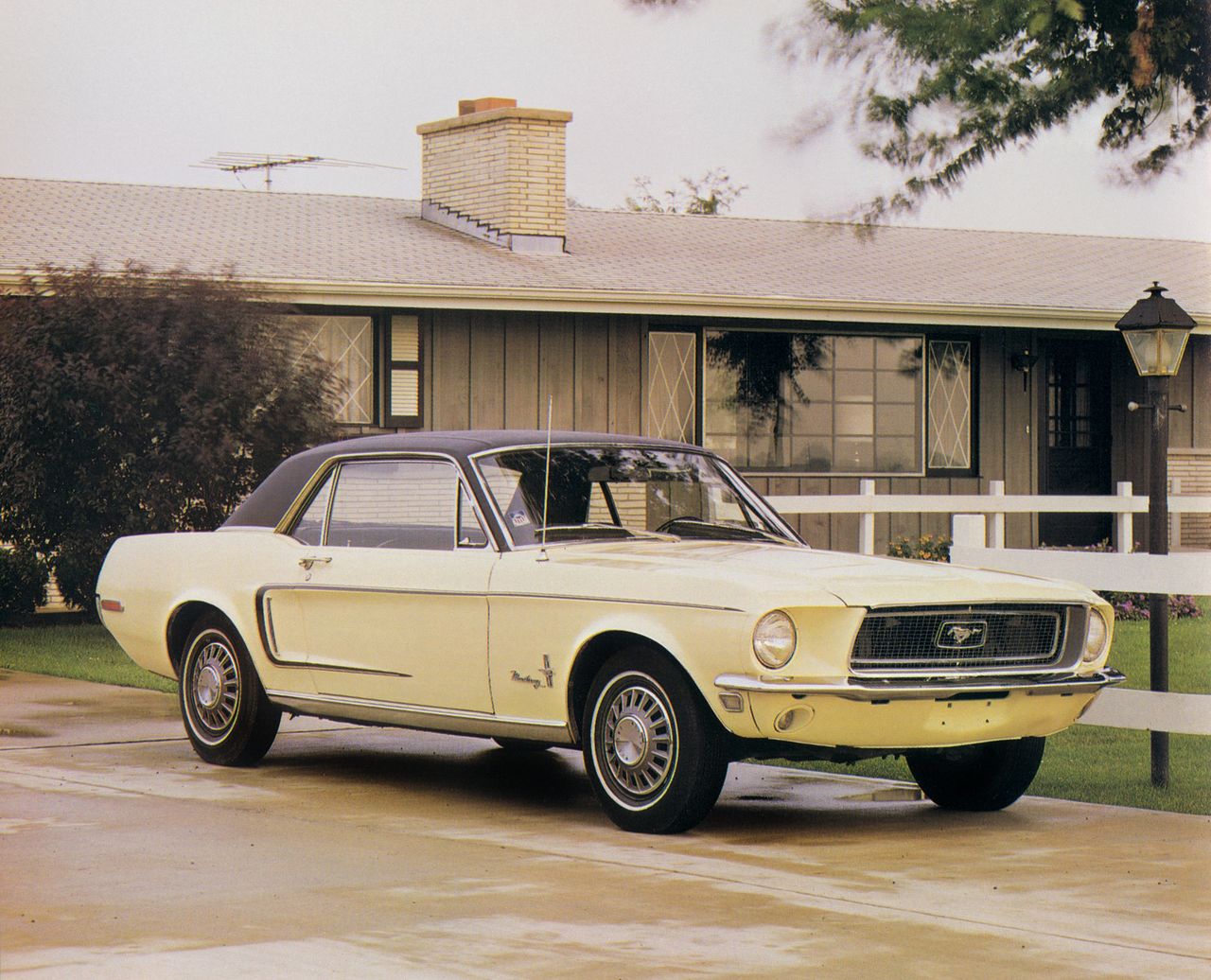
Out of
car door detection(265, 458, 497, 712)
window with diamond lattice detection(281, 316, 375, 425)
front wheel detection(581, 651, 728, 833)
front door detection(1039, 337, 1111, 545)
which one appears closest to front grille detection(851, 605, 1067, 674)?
front wheel detection(581, 651, 728, 833)

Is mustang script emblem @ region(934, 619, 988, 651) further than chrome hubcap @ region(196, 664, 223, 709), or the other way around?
chrome hubcap @ region(196, 664, 223, 709)

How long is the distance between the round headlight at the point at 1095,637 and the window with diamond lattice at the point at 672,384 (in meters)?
14.7

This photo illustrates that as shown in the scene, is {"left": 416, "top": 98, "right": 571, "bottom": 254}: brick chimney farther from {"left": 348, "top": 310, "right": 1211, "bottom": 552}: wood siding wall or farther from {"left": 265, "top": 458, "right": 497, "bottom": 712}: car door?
{"left": 265, "top": 458, "right": 497, "bottom": 712}: car door

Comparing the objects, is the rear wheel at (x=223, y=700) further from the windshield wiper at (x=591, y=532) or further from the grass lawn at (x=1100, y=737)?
the grass lawn at (x=1100, y=737)

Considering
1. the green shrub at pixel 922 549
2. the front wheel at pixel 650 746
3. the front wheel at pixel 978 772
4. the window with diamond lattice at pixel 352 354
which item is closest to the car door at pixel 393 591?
the front wheel at pixel 650 746

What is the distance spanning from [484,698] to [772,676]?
5.28ft

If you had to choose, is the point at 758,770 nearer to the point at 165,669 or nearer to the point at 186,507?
the point at 165,669

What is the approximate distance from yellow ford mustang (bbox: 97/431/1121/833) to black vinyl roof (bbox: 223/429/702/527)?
0.02 metres

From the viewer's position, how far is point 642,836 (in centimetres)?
802

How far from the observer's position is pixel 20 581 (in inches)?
776

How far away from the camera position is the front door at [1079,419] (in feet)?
84.9

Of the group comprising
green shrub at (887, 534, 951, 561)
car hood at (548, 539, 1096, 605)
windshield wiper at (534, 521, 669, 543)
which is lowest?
car hood at (548, 539, 1096, 605)

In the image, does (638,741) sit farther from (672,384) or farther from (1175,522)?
(1175,522)

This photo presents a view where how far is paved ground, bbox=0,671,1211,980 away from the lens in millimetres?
5863
